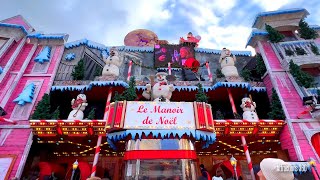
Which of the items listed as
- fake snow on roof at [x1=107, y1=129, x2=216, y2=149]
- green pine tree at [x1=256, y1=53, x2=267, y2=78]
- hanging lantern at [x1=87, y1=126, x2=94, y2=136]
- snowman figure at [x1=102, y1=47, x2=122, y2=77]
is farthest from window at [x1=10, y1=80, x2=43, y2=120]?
green pine tree at [x1=256, y1=53, x2=267, y2=78]

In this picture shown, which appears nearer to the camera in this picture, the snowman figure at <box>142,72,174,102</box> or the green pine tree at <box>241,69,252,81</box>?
the snowman figure at <box>142,72,174,102</box>

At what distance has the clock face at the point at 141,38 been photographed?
24.6 m

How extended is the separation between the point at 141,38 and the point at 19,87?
14300 millimetres

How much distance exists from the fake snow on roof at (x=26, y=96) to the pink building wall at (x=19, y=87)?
1.10 feet

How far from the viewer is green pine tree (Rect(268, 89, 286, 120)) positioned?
41.1ft

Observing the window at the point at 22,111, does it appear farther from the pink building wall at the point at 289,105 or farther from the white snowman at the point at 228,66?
the pink building wall at the point at 289,105

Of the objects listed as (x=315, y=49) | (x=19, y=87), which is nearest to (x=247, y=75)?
(x=315, y=49)

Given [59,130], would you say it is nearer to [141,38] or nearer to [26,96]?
[26,96]

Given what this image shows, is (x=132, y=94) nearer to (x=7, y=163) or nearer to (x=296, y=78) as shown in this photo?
(x=7, y=163)

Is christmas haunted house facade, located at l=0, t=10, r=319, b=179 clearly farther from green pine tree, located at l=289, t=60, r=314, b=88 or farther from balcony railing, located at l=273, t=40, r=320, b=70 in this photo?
green pine tree, located at l=289, t=60, r=314, b=88

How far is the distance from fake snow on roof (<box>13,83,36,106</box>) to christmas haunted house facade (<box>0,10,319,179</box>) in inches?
2.1

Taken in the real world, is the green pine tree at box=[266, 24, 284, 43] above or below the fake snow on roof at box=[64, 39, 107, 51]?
below

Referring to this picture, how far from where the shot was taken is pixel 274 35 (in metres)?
15.5

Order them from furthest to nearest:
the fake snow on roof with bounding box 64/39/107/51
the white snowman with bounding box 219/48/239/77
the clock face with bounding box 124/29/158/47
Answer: the clock face with bounding box 124/29/158/47, the fake snow on roof with bounding box 64/39/107/51, the white snowman with bounding box 219/48/239/77
